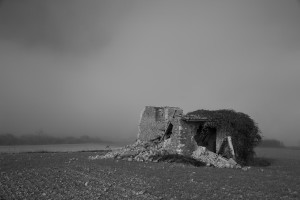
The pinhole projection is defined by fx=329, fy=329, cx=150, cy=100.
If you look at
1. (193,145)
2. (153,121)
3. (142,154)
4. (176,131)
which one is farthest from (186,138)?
(153,121)

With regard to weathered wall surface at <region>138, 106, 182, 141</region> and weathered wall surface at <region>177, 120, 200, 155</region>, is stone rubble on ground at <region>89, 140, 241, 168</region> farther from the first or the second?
weathered wall surface at <region>138, 106, 182, 141</region>

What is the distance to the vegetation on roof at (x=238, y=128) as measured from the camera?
33688 millimetres

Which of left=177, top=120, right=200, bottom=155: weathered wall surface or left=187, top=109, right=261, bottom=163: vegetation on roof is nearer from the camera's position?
left=177, top=120, right=200, bottom=155: weathered wall surface

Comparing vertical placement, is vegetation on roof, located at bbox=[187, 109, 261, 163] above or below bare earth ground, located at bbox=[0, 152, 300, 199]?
above

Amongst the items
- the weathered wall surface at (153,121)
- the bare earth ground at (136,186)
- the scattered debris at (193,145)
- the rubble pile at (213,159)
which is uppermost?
the weathered wall surface at (153,121)

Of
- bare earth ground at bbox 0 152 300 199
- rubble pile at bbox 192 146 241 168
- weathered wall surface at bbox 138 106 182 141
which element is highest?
weathered wall surface at bbox 138 106 182 141

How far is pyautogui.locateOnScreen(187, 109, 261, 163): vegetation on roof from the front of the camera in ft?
111

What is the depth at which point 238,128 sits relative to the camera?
34.0 meters

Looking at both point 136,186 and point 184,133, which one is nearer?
point 136,186

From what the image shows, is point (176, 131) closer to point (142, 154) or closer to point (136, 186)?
point (142, 154)

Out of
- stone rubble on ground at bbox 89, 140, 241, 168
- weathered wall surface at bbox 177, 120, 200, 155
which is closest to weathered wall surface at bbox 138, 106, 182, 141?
stone rubble on ground at bbox 89, 140, 241, 168

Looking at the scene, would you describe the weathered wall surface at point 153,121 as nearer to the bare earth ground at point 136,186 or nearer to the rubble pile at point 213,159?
the rubble pile at point 213,159

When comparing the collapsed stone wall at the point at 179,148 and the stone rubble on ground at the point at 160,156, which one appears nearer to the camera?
the stone rubble on ground at the point at 160,156

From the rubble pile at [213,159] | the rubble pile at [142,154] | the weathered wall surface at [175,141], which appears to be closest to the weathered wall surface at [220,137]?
the rubble pile at [213,159]
